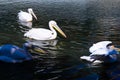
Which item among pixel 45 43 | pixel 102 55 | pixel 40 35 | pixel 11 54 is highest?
pixel 11 54

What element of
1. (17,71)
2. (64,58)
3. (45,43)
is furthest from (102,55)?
(45,43)

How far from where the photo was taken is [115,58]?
1450 cm

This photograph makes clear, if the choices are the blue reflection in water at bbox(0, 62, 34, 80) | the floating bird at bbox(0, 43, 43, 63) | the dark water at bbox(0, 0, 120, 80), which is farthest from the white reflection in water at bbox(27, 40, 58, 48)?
the blue reflection in water at bbox(0, 62, 34, 80)

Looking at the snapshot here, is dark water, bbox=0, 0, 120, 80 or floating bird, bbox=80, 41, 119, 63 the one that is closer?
dark water, bbox=0, 0, 120, 80

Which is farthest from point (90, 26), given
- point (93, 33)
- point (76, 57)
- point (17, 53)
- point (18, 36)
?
point (17, 53)

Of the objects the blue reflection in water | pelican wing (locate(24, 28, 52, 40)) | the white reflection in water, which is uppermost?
pelican wing (locate(24, 28, 52, 40))

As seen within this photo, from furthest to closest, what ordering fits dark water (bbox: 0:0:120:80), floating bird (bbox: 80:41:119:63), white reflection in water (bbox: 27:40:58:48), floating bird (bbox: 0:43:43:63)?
1. white reflection in water (bbox: 27:40:58:48)
2. floating bird (bbox: 0:43:43:63)
3. floating bird (bbox: 80:41:119:63)
4. dark water (bbox: 0:0:120:80)

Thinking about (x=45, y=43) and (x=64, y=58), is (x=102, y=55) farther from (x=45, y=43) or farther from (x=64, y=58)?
(x=45, y=43)

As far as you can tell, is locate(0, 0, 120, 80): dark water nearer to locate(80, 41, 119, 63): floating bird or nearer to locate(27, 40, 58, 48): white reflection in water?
locate(27, 40, 58, 48): white reflection in water

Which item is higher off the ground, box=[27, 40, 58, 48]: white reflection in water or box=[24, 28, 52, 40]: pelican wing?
box=[24, 28, 52, 40]: pelican wing

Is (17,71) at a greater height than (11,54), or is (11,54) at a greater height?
(11,54)

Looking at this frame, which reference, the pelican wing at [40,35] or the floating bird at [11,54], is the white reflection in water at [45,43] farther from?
the floating bird at [11,54]

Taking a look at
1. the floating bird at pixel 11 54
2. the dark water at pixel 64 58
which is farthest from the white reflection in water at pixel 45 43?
the floating bird at pixel 11 54

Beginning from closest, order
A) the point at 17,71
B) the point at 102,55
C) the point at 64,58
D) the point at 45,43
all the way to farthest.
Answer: the point at 17,71, the point at 102,55, the point at 64,58, the point at 45,43
